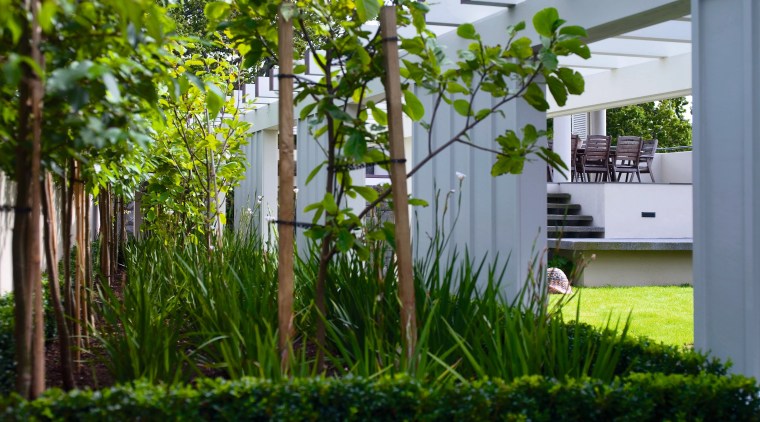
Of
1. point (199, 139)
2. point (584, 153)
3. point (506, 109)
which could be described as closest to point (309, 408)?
point (506, 109)

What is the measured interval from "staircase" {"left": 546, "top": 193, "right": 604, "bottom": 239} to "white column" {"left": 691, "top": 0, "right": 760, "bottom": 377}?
687 centimetres

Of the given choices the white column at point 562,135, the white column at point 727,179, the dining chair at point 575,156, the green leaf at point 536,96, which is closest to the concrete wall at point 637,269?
the dining chair at point 575,156

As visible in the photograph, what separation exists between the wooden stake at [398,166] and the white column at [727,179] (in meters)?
1.67

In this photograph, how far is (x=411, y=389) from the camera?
2691 mm

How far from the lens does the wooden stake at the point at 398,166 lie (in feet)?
10.4

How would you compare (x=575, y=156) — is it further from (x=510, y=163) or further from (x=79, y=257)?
(x=510, y=163)

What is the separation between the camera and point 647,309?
8.45 metres

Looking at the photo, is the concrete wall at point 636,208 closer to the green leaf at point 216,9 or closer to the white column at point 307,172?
the white column at point 307,172

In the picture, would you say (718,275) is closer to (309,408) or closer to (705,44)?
(705,44)

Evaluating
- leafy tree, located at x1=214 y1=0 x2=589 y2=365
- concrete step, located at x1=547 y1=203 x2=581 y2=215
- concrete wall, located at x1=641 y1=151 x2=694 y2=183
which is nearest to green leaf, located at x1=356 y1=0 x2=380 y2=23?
leafy tree, located at x1=214 y1=0 x2=589 y2=365

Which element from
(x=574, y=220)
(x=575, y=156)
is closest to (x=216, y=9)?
(x=574, y=220)

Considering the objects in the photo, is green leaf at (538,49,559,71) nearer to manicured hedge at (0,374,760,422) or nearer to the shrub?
manicured hedge at (0,374,760,422)

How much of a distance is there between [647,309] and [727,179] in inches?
184

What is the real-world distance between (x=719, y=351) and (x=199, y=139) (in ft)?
14.2
